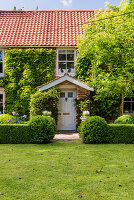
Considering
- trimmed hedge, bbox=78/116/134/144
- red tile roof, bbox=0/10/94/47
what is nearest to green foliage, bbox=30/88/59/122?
red tile roof, bbox=0/10/94/47

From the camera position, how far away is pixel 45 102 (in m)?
14.9

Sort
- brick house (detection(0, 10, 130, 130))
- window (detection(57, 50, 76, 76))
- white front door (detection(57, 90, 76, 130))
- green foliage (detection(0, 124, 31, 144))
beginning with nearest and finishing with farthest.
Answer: green foliage (detection(0, 124, 31, 144))
brick house (detection(0, 10, 130, 130))
white front door (detection(57, 90, 76, 130))
window (detection(57, 50, 76, 76))

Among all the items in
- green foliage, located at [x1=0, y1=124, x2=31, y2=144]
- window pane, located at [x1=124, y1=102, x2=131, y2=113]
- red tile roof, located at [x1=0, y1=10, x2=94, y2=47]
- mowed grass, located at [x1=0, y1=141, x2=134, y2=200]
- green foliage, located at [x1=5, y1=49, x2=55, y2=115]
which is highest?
red tile roof, located at [x1=0, y1=10, x2=94, y2=47]

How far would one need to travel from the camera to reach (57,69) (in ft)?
54.8

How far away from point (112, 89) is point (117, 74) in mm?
1156

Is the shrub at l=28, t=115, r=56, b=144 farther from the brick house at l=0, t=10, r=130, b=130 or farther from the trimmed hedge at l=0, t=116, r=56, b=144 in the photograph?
the brick house at l=0, t=10, r=130, b=130

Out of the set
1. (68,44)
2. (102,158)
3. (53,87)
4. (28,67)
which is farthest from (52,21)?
(102,158)

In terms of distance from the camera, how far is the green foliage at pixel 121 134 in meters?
10.8

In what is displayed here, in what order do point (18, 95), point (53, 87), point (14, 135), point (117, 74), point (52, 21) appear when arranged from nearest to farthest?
point (14, 135) < point (117, 74) < point (53, 87) < point (18, 95) < point (52, 21)

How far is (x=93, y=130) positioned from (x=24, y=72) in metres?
7.75

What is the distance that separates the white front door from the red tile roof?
11.3 ft

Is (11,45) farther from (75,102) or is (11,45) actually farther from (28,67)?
(75,102)

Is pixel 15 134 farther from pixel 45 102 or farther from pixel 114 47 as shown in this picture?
pixel 114 47

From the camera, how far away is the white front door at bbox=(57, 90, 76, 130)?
15922 millimetres
